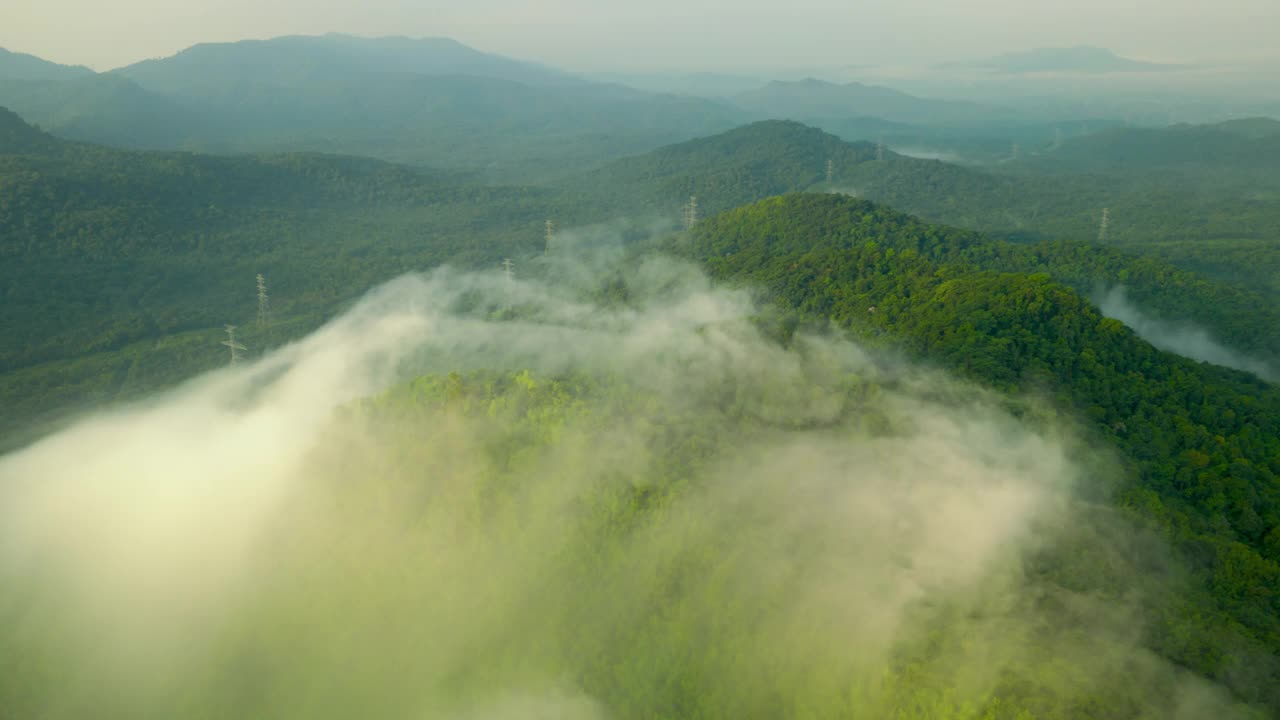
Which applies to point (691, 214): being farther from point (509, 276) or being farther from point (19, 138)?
point (19, 138)

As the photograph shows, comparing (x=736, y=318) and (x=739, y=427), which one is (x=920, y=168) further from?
(x=739, y=427)

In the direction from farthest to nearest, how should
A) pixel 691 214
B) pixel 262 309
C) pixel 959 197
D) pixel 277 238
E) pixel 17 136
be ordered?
pixel 959 197
pixel 17 136
pixel 277 238
pixel 691 214
pixel 262 309

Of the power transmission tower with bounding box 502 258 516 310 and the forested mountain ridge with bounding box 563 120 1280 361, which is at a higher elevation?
the forested mountain ridge with bounding box 563 120 1280 361

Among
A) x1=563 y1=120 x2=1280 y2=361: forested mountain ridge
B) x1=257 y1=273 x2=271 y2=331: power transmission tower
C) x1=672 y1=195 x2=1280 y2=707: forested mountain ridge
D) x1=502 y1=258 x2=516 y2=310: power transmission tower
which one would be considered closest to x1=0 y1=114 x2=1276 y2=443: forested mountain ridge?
x1=563 y1=120 x2=1280 y2=361: forested mountain ridge

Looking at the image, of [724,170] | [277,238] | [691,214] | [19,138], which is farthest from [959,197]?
[19,138]

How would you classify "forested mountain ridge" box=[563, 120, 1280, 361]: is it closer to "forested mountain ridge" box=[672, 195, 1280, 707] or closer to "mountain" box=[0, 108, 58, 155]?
"forested mountain ridge" box=[672, 195, 1280, 707]

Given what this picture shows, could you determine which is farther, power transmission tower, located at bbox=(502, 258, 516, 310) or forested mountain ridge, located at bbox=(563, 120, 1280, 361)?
forested mountain ridge, located at bbox=(563, 120, 1280, 361)

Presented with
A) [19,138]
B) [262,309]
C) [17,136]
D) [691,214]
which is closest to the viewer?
[262,309]

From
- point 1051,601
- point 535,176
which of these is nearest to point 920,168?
point 535,176
